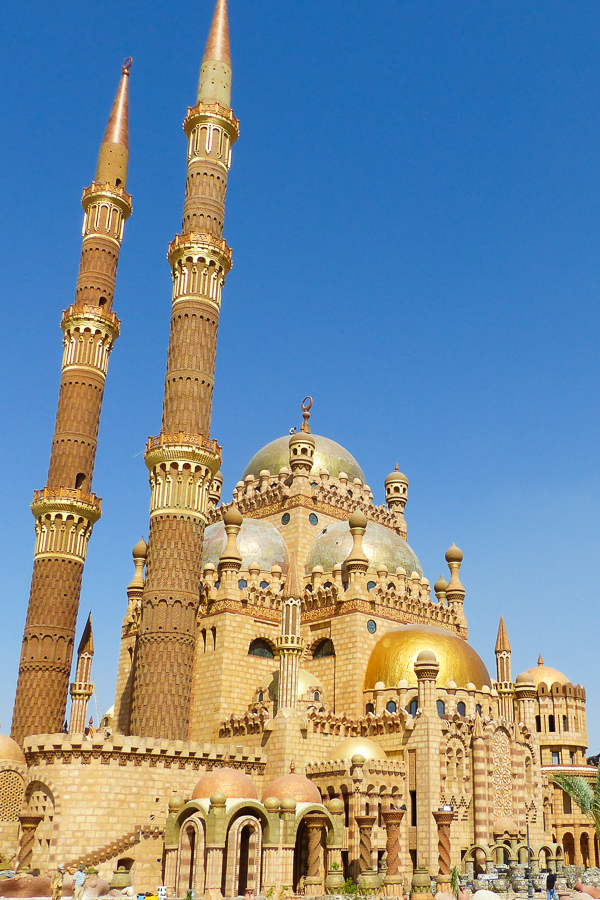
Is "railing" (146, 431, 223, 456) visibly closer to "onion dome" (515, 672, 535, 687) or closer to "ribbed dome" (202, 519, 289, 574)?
"ribbed dome" (202, 519, 289, 574)

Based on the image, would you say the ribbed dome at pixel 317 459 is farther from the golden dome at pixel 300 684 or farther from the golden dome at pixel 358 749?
the golden dome at pixel 358 749

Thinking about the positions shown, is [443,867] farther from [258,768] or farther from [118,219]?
[118,219]

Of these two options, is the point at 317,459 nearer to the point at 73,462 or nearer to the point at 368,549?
the point at 368,549

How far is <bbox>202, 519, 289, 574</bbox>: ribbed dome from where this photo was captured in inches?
1480

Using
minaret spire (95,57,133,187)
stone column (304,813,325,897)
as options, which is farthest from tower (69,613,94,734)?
minaret spire (95,57,133,187)

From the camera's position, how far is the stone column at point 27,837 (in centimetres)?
2677

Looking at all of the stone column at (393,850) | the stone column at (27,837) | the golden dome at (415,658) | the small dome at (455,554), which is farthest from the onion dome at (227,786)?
the small dome at (455,554)

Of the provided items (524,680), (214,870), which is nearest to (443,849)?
(214,870)

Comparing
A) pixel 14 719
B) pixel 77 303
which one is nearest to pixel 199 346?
pixel 77 303

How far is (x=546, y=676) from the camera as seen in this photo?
48.2 m

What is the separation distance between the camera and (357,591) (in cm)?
3475

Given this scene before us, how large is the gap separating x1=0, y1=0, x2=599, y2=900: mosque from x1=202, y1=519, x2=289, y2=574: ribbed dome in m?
0.13

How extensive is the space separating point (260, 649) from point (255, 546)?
4.49 m

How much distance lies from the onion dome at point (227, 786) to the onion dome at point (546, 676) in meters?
25.6
